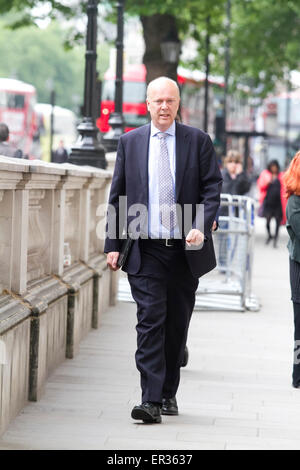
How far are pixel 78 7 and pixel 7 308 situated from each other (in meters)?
22.8

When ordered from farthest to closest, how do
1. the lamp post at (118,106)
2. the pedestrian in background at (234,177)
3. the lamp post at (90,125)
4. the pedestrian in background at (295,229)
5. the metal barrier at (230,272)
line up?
1. the pedestrian in background at (234,177)
2. the lamp post at (118,106)
3. the lamp post at (90,125)
4. the metal barrier at (230,272)
5. the pedestrian in background at (295,229)

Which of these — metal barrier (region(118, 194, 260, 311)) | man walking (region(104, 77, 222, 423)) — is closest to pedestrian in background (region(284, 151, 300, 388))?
man walking (region(104, 77, 222, 423))

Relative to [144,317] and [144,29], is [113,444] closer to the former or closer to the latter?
[144,317]

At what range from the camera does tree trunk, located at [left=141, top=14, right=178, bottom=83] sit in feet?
81.5

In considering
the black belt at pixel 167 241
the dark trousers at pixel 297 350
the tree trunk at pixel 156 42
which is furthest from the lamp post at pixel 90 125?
the tree trunk at pixel 156 42

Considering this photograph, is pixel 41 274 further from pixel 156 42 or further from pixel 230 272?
pixel 156 42

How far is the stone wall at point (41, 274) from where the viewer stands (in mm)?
6227

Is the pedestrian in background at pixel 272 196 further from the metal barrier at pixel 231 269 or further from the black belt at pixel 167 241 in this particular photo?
the black belt at pixel 167 241

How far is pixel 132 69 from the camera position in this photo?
135ft

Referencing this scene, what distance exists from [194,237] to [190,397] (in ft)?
5.17

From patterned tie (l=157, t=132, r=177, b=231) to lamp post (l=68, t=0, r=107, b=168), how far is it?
6265mm

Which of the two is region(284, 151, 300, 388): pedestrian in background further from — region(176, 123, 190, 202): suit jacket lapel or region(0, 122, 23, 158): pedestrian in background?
region(0, 122, 23, 158): pedestrian in background

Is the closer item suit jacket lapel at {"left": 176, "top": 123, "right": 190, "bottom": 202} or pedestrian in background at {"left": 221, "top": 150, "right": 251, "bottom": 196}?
suit jacket lapel at {"left": 176, "top": 123, "right": 190, "bottom": 202}

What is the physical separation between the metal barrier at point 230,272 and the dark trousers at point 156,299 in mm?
5779
